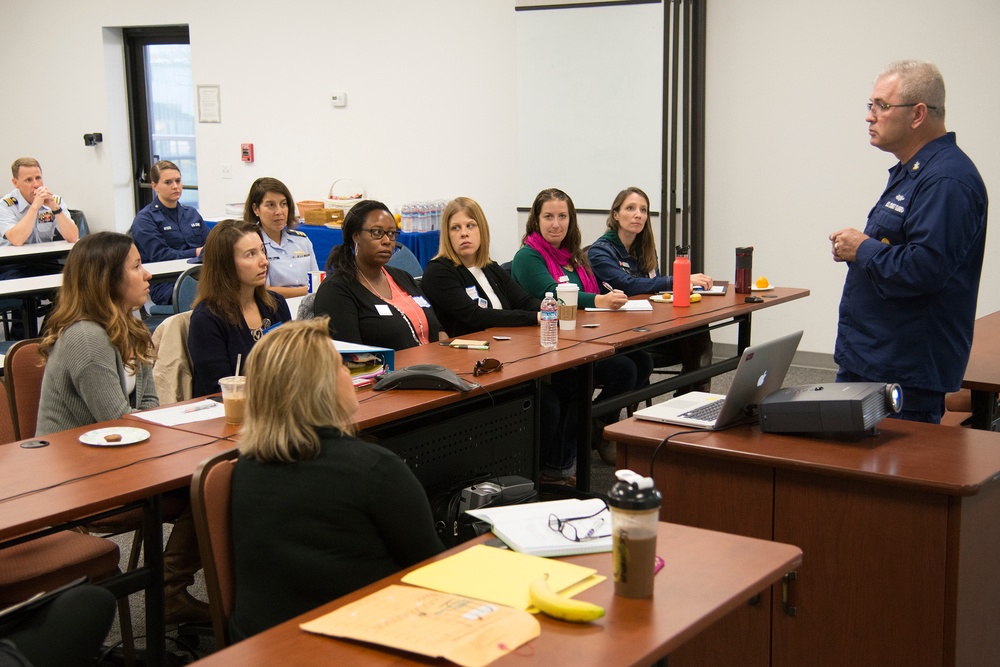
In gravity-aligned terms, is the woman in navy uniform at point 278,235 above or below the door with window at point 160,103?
below

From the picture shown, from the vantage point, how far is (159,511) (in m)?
2.32

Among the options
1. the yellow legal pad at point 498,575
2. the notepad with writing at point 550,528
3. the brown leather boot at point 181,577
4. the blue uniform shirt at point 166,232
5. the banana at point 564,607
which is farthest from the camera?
the blue uniform shirt at point 166,232

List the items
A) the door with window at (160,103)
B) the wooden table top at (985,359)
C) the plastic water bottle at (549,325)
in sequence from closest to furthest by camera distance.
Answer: the wooden table top at (985,359)
the plastic water bottle at (549,325)
the door with window at (160,103)

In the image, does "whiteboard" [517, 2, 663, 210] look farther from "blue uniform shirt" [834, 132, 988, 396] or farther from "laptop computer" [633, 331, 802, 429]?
"laptop computer" [633, 331, 802, 429]

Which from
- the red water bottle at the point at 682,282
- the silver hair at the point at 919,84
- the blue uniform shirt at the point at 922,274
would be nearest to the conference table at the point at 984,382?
the blue uniform shirt at the point at 922,274

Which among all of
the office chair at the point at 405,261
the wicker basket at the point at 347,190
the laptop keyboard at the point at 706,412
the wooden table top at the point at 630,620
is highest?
the wicker basket at the point at 347,190

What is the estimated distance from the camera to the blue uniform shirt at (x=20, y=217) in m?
7.20

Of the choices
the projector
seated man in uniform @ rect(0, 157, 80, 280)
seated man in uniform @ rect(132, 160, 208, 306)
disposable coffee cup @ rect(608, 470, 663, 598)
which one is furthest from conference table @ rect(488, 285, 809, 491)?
seated man in uniform @ rect(0, 157, 80, 280)

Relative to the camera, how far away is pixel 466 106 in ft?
24.4

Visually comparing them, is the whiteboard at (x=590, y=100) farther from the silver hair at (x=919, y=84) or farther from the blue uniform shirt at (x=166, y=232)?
the silver hair at (x=919, y=84)

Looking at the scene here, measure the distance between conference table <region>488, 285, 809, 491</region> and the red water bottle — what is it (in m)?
0.04

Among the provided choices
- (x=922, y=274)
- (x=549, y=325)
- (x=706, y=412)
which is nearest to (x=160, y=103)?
(x=549, y=325)

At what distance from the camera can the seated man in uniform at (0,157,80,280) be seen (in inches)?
279

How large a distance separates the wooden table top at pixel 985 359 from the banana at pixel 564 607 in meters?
2.20
